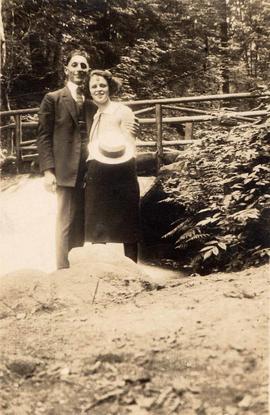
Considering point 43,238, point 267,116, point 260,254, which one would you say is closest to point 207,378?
point 260,254

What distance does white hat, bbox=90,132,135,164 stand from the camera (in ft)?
15.8

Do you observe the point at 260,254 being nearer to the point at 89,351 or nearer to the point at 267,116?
the point at 267,116

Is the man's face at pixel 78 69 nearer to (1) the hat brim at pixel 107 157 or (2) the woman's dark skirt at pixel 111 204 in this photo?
(1) the hat brim at pixel 107 157

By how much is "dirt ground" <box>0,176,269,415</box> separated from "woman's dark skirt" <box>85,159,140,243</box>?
86cm

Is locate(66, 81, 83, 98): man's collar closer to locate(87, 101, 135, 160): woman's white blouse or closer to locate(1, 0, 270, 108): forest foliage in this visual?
locate(87, 101, 135, 160): woman's white blouse

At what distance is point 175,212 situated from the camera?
6707 millimetres

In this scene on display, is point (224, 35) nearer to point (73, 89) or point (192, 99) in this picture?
point (192, 99)

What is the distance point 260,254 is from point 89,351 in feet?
7.79

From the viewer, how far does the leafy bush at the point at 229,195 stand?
493 cm

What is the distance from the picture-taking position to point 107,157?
4.84m

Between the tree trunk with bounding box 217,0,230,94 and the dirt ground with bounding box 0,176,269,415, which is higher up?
the tree trunk with bounding box 217,0,230,94

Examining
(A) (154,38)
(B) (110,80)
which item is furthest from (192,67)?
(B) (110,80)

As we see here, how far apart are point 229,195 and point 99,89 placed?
157cm

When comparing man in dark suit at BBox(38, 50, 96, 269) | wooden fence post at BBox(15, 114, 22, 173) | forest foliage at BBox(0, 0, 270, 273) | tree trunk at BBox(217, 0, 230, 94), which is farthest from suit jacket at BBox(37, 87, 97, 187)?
wooden fence post at BBox(15, 114, 22, 173)
